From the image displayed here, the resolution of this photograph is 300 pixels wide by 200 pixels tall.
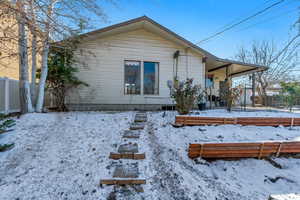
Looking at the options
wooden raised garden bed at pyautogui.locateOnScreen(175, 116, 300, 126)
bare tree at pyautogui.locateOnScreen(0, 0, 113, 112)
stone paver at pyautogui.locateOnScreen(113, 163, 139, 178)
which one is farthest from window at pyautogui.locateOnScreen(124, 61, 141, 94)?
stone paver at pyautogui.locateOnScreen(113, 163, 139, 178)

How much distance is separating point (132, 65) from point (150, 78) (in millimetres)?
1037

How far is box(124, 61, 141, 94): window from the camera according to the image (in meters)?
6.73

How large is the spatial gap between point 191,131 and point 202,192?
1851 mm

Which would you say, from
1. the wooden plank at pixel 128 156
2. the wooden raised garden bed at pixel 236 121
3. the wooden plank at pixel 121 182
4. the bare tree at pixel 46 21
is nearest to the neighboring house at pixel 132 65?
the bare tree at pixel 46 21

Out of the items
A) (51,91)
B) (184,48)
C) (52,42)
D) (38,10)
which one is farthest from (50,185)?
(184,48)

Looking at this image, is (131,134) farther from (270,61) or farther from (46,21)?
(270,61)

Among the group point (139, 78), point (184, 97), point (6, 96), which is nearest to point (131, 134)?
point (184, 97)

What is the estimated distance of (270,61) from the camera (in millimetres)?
17875

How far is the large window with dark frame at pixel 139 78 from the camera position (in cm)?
674

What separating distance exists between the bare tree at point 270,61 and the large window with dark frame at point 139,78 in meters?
15.0

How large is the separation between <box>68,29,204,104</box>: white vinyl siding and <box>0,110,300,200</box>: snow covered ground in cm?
271

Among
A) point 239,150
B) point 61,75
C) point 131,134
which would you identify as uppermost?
point 61,75

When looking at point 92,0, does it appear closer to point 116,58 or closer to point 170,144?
point 116,58

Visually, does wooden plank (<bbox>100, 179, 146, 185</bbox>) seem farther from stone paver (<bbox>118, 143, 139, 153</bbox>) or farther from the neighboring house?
the neighboring house
